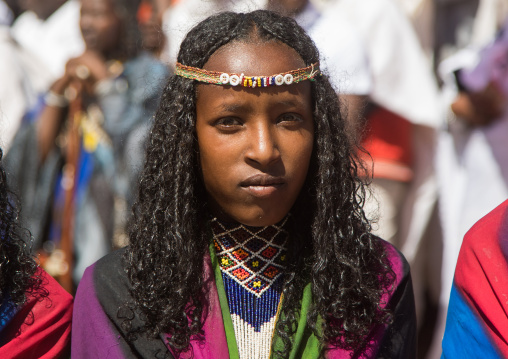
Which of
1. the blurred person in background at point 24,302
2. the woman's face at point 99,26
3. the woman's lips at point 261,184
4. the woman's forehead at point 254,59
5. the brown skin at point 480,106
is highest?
the woman's face at point 99,26

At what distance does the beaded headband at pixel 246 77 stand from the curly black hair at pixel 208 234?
3 cm

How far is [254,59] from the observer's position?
229cm

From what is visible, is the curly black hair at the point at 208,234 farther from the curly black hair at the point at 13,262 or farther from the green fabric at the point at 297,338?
the curly black hair at the point at 13,262

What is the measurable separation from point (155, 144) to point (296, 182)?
0.49 m

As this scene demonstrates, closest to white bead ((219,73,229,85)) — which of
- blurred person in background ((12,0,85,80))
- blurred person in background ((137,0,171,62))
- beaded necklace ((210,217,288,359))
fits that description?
beaded necklace ((210,217,288,359))

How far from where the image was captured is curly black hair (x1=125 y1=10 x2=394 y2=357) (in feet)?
7.67

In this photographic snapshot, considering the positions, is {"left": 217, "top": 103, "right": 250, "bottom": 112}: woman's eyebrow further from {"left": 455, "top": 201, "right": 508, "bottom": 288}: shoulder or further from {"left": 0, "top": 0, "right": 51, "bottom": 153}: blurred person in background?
{"left": 0, "top": 0, "right": 51, "bottom": 153}: blurred person in background

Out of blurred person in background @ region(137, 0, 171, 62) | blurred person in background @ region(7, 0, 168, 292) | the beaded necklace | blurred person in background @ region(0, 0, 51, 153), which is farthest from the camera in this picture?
blurred person in background @ region(0, 0, 51, 153)

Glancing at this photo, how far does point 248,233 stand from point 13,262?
76cm

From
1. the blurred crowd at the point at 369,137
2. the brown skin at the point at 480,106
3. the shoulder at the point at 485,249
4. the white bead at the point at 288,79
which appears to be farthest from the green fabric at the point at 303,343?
the brown skin at the point at 480,106

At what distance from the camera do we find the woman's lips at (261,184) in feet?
7.39

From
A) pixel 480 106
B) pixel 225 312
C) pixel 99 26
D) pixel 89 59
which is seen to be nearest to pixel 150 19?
pixel 99 26

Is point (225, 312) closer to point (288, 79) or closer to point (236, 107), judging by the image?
point (236, 107)

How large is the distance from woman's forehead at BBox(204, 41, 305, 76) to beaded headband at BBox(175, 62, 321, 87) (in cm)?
2
